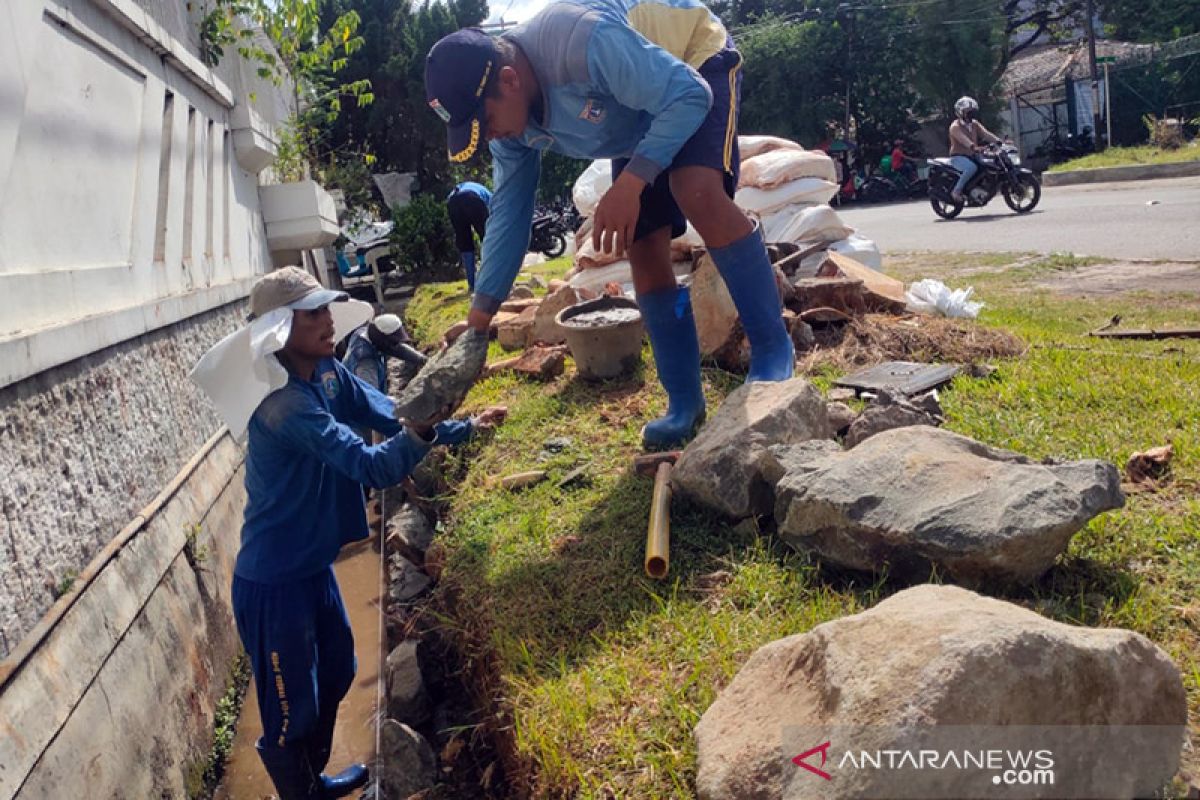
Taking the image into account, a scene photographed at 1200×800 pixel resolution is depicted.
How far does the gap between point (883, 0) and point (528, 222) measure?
76.2ft

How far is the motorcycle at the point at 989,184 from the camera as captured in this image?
1107cm

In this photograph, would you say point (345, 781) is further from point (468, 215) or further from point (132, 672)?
point (468, 215)

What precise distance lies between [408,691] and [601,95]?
6.71 ft

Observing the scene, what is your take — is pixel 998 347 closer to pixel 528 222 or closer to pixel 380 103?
pixel 528 222

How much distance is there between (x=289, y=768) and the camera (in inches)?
108

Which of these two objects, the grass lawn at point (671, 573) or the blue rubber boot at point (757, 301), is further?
the blue rubber boot at point (757, 301)

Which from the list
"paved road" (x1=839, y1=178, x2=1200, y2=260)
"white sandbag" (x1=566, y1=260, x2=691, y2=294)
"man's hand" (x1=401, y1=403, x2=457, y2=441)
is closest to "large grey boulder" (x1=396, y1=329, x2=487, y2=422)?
"man's hand" (x1=401, y1=403, x2=457, y2=441)

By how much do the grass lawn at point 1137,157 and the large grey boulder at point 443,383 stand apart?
15092 mm

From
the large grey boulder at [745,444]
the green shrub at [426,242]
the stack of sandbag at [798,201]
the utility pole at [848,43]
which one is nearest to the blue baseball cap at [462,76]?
Answer: the large grey boulder at [745,444]

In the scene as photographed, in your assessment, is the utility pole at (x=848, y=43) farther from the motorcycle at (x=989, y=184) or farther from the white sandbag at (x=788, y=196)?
the white sandbag at (x=788, y=196)

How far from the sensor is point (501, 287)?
3189 millimetres

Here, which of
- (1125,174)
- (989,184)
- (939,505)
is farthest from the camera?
(1125,174)

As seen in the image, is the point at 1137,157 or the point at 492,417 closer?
the point at 492,417

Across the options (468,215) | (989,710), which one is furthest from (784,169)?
(989,710)
